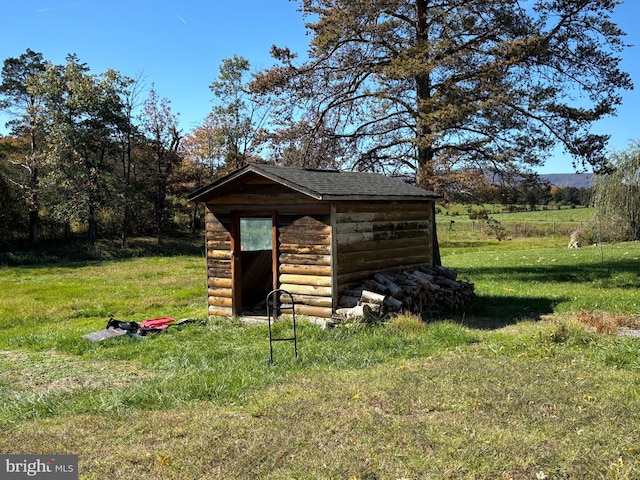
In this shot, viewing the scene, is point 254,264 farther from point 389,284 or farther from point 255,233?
point 389,284

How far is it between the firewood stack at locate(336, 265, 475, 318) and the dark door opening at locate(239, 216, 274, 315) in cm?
255

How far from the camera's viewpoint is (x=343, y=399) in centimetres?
616

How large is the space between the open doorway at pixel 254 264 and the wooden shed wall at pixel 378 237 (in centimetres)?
184

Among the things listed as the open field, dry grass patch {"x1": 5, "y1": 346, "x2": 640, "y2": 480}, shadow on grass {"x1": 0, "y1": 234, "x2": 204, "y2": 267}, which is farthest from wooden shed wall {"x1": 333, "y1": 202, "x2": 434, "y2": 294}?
shadow on grass {"x1": 0, "y1": 234, "x2": 204, "y2": 267}

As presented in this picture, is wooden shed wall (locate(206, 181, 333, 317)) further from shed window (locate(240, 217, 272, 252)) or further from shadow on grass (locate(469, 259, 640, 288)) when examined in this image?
shadow on grass (locate(469, 259, 640, 288))

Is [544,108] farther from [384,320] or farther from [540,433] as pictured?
[540,433]

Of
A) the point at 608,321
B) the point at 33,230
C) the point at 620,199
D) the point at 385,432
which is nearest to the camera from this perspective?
the point at 385,432

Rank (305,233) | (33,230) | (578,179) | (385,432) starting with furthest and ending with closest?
(578,179), (33,230), (305,233), (385,432)

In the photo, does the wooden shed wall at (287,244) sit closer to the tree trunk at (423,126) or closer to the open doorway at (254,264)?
the open doorway at (254,264)

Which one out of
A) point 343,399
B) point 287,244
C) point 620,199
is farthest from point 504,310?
point 620,199

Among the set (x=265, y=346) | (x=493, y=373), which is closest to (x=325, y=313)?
(x=265, y=346)

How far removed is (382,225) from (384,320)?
2671mm

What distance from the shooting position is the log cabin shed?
434 inches

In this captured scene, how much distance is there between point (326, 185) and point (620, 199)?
23.4 metres
